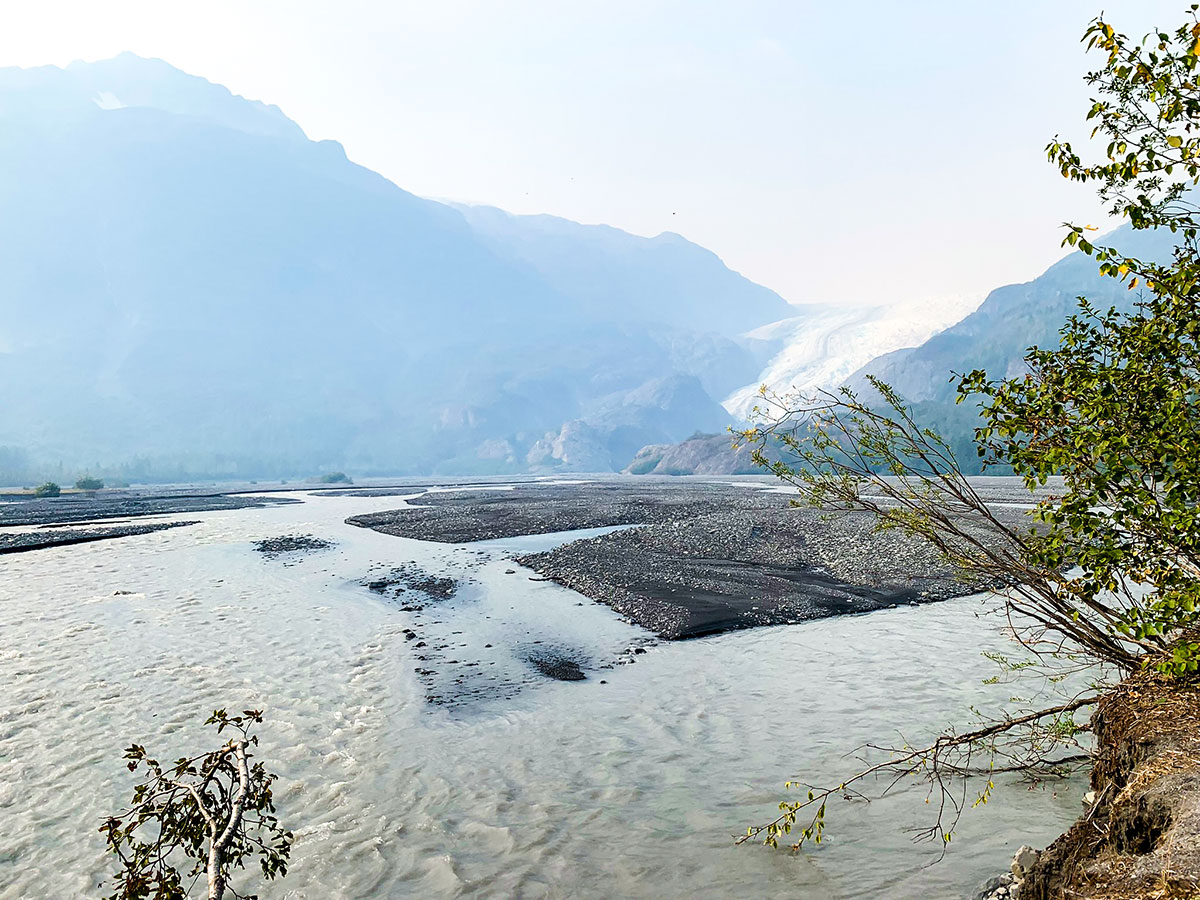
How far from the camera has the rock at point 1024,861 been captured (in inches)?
298

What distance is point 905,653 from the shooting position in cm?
2017

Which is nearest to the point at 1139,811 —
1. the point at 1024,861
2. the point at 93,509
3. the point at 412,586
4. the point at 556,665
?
the point at 1024,861

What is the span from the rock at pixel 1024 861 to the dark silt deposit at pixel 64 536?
59129 millimetres

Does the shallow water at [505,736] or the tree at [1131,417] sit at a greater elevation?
the tree at [1131,417]

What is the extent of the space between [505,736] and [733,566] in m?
21.3

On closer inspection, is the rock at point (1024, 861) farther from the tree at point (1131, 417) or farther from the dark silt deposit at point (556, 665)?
the dark silt deposit at point (556, 665)

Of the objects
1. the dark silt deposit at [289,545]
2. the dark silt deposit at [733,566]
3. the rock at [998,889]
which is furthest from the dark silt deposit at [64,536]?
the rock at [998,889]

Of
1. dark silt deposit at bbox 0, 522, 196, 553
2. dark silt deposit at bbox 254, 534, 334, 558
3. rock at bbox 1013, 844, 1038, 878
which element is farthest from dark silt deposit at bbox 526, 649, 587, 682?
dark silt deposit at bbox 0, 522, 196, 553

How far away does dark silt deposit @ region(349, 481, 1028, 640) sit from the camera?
26.2 m

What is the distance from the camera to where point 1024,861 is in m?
7.69

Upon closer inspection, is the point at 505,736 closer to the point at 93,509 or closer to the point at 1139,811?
the point at 1139,811

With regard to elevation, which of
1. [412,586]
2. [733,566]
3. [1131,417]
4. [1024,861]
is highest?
[1131,417]

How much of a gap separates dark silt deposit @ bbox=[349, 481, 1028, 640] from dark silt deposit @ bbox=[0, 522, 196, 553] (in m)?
20.9

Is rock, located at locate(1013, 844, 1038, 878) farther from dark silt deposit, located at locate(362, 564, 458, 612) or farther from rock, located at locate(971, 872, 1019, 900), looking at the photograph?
dark silt deposit, located at locate(362, 564, 458, 612)
